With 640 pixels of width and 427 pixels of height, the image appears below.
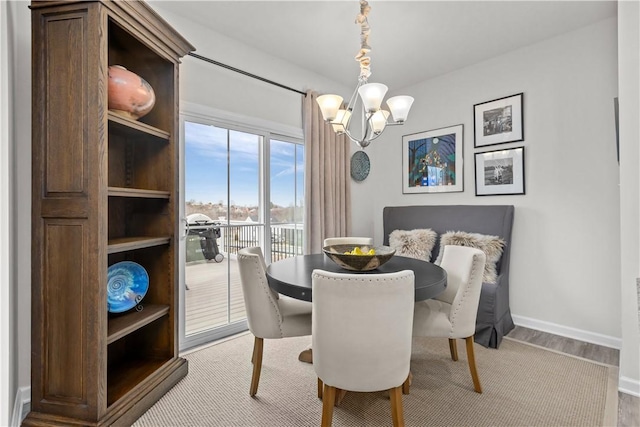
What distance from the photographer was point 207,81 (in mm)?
2658

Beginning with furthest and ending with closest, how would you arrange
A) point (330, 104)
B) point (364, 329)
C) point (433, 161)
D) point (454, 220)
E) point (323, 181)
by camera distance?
point (433, 161)
point (323, 181)
point (454, 220)
point (330, 104)
point (364, 329)

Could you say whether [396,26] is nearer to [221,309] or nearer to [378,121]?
[378,121]

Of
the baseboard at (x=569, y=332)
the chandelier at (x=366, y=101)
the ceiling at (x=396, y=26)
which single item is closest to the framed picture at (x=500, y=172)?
the ceiling at (x=396, y=26)

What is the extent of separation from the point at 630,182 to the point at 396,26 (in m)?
2.07

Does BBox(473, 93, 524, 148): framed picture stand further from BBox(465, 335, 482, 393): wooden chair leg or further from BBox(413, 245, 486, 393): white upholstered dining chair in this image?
BBox(465, 335, 482, 393): wooden chair leg

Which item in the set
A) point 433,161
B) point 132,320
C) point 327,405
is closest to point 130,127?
point 132,320

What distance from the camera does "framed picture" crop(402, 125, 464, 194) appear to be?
11.6 ft

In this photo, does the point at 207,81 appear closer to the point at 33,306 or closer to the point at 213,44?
the point at 213,44

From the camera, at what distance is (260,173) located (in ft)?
10.3

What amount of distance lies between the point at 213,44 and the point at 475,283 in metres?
2.85

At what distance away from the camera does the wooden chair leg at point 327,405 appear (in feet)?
4.61

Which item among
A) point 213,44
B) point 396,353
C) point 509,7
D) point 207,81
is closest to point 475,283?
point 396,353

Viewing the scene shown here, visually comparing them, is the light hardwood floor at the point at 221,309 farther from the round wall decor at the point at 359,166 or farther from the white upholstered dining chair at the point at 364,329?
the round wall decor at the point at 359,166

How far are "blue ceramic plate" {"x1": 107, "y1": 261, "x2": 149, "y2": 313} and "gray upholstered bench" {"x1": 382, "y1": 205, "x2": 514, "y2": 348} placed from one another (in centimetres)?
266
